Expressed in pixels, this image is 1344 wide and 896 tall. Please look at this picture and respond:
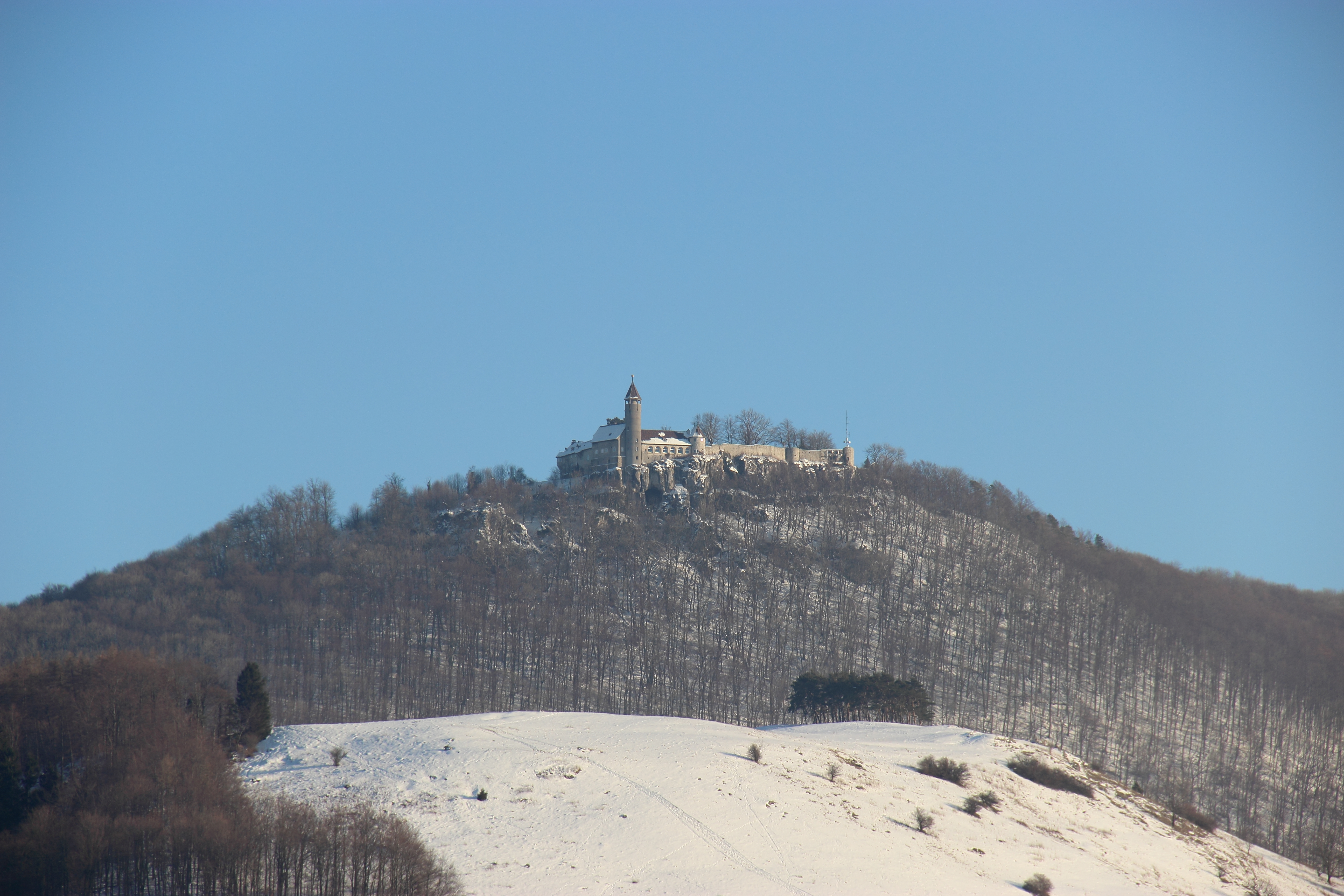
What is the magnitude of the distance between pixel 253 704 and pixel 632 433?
107119mm

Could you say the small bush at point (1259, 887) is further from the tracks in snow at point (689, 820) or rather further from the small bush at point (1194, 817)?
the tracks in snow at point (689, 820)

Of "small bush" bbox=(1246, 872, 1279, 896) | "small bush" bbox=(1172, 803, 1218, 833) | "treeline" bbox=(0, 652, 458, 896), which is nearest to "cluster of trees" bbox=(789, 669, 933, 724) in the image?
"small bush" bbox=(1172, 803, 1218, 833)

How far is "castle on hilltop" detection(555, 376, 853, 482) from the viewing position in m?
171

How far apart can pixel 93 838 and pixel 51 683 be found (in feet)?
57.3

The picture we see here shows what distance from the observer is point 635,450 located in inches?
6718

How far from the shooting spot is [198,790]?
5259 centimetres

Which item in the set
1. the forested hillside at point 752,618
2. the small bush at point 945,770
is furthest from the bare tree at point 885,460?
the small bush at point 945,770

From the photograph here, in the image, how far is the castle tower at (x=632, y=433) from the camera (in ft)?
560

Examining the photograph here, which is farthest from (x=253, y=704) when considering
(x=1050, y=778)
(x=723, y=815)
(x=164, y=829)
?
(x=1050, y=778)

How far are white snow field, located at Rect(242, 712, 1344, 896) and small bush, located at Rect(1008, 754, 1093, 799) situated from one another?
3.04 feet

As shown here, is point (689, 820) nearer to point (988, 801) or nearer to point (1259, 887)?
point (988, 801)

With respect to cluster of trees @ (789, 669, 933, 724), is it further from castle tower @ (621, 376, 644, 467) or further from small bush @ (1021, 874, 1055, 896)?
castle tower @ (621, 376, 644, 467)

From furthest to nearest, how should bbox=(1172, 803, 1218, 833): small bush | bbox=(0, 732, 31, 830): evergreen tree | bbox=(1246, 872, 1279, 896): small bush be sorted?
1. bbox=(1172, 803, 1218, 833): small bush
2. bbox=(1246, 872, 1279, 896): small bush
3. bbox=(0, 732, 31, 830): evergreen tree

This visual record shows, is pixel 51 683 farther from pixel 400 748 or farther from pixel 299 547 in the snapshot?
pixel 299 547
